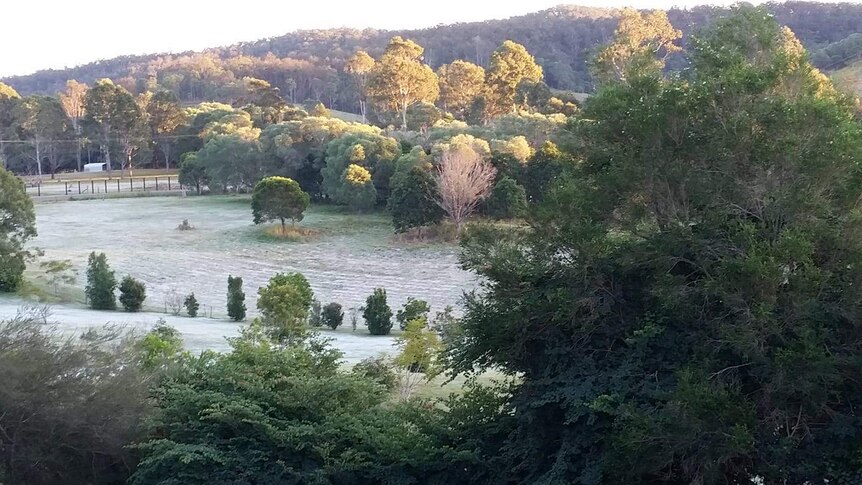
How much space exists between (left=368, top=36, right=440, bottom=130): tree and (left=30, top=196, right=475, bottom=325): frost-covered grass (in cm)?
1633

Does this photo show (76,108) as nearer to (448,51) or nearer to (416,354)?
(448,51)

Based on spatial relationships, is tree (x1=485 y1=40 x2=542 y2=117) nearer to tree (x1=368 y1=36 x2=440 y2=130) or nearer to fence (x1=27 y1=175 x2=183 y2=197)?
tree (x1=368 y1=36 x2=440 y2=130)

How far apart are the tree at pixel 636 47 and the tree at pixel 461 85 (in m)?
11.5

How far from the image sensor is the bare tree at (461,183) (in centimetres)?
3097

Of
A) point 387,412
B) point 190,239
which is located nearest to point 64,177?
point 190,239

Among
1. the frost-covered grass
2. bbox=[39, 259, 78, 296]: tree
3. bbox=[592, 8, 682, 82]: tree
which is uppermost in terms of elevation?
bbox=[592, 8, 682, 82]: tree

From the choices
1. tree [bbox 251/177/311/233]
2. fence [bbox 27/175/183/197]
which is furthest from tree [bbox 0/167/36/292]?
fence [bbox 27/175/183/197]

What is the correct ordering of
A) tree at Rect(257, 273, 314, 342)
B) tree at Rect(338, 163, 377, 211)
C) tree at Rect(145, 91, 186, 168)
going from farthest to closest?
tree at Rect(145, 91, 186, 168) < tree at Rect(338, 163, 377, 211) < tree at Rect(257, 273, 314, 342)

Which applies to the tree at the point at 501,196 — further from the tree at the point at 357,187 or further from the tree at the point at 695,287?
the tree at the point at 695,287

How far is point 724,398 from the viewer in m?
6.62

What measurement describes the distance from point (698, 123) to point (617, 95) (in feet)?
2.71

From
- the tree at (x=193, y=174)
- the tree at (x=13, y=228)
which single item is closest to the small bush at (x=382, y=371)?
the tree at (x=13, y=228)

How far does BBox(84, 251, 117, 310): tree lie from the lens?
Answer: 2130 centimetres

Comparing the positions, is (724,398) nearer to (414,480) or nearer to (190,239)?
(414,480)
